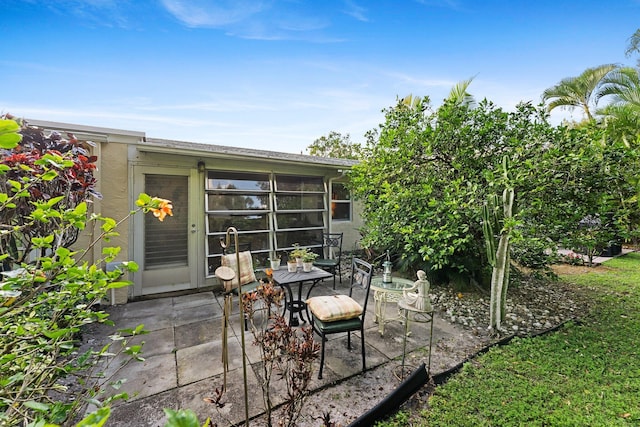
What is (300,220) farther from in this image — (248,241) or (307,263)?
(307,263)

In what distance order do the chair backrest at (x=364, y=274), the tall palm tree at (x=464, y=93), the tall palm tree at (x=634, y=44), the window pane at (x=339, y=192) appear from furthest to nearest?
1. the window pane at (x=339, y=192)
2. the tall palm tree at (x=634, y=44)
3. the tall palm tree at (x=464, y=93)
4. the chair backrest at (x=364, y=274)

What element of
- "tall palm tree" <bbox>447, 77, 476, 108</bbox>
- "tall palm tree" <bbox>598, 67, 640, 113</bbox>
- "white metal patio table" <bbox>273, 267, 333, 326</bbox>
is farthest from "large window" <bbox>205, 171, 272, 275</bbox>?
"tall palm tree" <bbox>598, 67, 640, 113</bbox>

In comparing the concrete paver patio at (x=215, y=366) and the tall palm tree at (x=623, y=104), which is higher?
the tall palm tree at (x=623, y=104)

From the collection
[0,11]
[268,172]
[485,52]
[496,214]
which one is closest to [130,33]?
[0,11]

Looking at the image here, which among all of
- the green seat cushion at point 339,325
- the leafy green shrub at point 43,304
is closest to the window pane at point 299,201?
the green seat cushion at point 339,325

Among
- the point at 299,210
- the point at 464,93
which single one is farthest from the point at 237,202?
the point at 464,93

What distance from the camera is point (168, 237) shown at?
15.4 feet

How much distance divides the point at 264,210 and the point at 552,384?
16.1 ft

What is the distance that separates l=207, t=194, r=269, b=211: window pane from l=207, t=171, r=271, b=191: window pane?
0.53 feet

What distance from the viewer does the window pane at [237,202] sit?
5.02m

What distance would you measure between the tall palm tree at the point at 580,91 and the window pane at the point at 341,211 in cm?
753

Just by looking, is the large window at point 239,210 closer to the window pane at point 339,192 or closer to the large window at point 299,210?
the large window at point 299,210

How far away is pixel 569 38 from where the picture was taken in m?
5.23

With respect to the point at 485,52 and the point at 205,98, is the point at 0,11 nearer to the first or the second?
the point at 205,98
